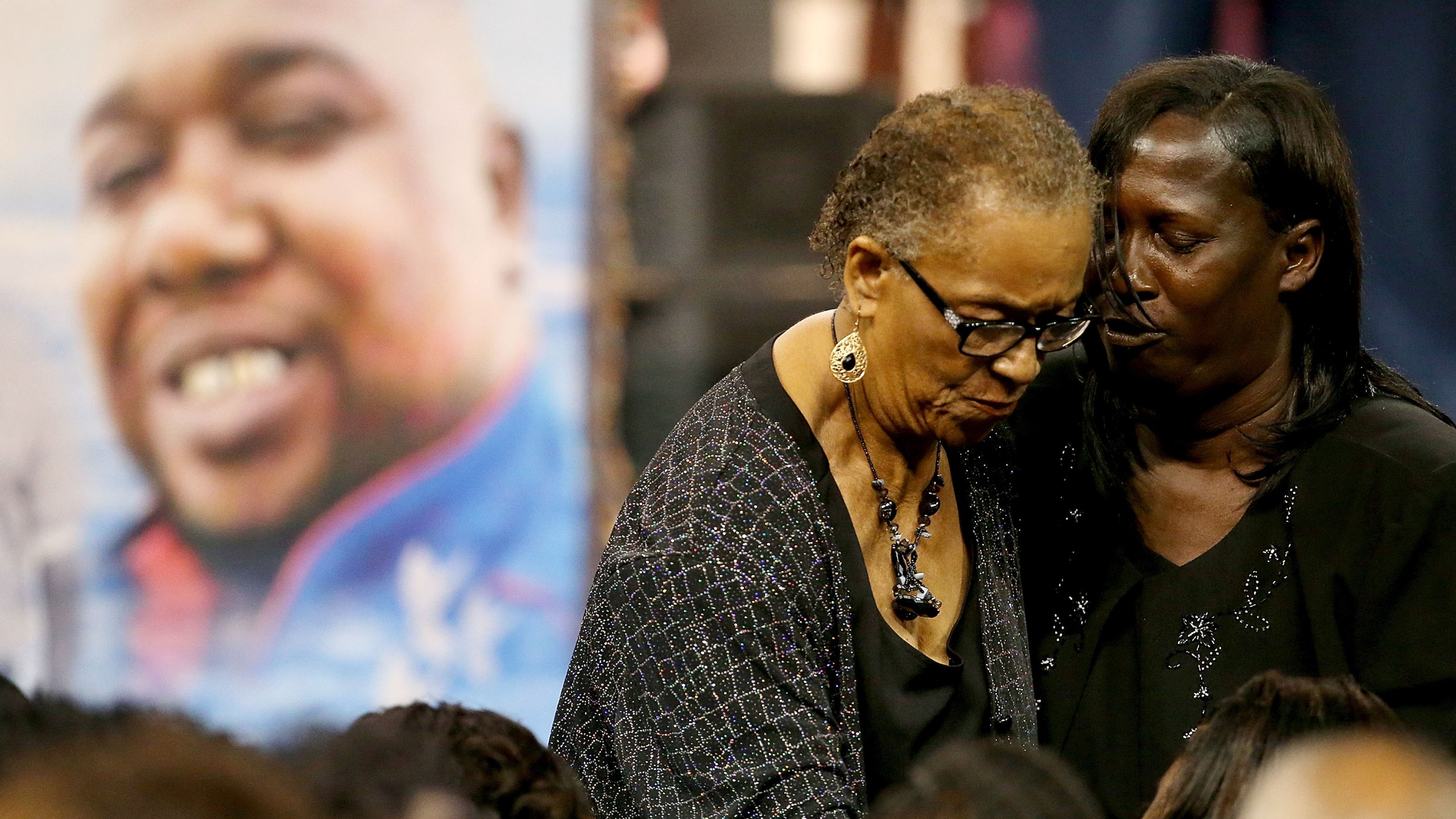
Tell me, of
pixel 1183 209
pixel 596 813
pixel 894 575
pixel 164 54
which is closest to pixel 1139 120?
pixel 1183 209

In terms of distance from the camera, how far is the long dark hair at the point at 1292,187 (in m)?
1.98

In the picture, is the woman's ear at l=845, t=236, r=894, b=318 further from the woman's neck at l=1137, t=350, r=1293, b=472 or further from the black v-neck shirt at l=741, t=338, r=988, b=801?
the woman's neck at l=1137, t=350, r=1293, b=472

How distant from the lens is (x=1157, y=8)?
465cm

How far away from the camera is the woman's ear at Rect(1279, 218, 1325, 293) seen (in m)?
2.01

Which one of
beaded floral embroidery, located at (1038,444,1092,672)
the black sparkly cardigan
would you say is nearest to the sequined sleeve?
the black sparkly cardigan

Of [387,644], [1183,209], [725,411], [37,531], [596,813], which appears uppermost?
[1183,209]

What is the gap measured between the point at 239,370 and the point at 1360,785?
3.47 meters

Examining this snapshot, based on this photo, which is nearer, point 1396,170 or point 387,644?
point 387,644

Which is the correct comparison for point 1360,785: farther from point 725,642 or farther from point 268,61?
point 268,61

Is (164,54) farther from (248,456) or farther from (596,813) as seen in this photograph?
(596,813)

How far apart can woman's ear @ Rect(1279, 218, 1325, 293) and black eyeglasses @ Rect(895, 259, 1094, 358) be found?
39 cm

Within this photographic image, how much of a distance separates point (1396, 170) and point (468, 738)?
3.95 meters

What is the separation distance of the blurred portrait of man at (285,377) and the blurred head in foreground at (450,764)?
265cm

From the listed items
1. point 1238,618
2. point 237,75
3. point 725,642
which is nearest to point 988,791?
point 725,642
